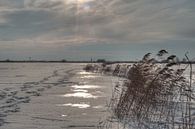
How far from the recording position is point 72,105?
1472 cm

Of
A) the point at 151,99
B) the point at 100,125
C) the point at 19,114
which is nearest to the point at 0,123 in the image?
the point at 19,114

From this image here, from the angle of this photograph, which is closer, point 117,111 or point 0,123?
point 0,123

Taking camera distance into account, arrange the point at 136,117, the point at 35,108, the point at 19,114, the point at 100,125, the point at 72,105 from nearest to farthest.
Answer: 1. the point at 100,125
2. the point at 136,117
3. the point at 19,114
4. the point at 35,108
5. the point at 72,105

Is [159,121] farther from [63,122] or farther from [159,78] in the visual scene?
[63,122]

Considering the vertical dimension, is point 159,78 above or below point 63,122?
above

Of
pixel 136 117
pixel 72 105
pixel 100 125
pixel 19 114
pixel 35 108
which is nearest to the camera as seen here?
pixel 100 125

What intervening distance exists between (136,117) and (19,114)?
388cm

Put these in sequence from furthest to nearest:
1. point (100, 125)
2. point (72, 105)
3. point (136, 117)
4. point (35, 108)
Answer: point (72, 105) < point (35, 108) < point (136, 117) < point (100, 125)

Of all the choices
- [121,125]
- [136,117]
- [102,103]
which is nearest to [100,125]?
[121,125]

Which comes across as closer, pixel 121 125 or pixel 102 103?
pixel 121 125

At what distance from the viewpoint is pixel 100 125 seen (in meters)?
10.1

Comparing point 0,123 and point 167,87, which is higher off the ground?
point 167,87

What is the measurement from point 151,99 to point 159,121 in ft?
4.70

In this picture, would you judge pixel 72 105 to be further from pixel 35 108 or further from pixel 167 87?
pixel 167 87
